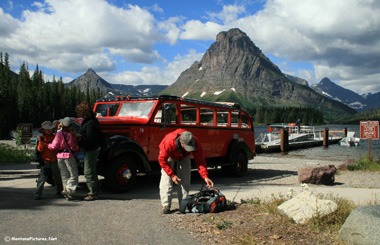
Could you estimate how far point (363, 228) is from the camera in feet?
16.4

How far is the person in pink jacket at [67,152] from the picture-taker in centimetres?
810

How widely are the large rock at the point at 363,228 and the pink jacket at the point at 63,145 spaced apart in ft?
17.9

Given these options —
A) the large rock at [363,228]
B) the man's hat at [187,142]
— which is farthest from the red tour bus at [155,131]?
the large rock at [363,228]

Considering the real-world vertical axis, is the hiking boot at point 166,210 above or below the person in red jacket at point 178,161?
below

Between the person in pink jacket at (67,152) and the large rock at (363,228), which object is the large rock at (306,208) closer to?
the large rock at (363,228)

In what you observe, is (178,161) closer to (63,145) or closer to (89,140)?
(89,140)

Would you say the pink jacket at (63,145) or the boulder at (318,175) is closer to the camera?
the pink jacket at (63,145)

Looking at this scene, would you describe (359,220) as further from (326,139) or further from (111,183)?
(326,139)

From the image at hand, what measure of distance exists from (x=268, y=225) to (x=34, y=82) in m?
100

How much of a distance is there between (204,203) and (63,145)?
3.23 metres

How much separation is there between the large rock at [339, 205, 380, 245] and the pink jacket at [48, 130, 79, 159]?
5470mm

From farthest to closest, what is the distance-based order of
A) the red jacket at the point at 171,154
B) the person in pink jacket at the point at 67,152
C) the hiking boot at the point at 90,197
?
the hiking boot at the point at 90,197, the person in pink jacket at the point at 67,152, the red jacket at the point at 171,154

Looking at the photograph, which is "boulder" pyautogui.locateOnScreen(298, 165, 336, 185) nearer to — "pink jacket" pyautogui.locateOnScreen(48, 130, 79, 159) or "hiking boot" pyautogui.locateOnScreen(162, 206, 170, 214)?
"hiking boot" pyautogui.locateOnScreen(162, 206, 170, 214)

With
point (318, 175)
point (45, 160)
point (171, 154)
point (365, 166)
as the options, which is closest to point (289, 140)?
point (365, 166)
